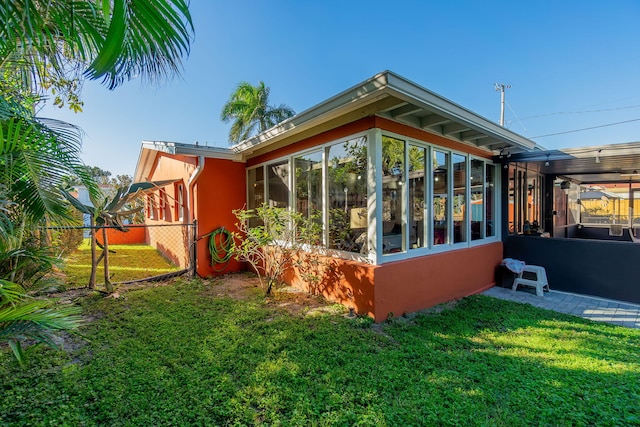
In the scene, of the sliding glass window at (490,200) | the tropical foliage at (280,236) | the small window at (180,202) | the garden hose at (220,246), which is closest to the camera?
the tropical foliage at (280,236)

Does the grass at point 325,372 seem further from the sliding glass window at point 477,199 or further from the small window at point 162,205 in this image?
the small window at point 162,205

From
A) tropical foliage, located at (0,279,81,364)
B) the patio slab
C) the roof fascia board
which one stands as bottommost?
the patio slab

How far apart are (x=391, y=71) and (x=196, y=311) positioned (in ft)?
13.9

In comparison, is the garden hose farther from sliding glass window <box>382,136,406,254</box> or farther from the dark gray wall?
the dark gray wall

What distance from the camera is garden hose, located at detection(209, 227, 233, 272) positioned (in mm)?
6406

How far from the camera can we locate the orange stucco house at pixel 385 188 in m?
3.92

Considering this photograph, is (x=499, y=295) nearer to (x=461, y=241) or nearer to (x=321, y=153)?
(x=461, y=241)

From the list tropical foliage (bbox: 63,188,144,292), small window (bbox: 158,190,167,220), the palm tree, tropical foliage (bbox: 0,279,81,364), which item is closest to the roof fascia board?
tropical foliage (bbox: 63,188,144,292)

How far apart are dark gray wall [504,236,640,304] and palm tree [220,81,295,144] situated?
606 inches

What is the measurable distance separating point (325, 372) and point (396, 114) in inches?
136

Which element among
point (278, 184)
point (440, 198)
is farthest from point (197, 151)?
point (440, 198)

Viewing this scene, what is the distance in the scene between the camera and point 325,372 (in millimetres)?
2723

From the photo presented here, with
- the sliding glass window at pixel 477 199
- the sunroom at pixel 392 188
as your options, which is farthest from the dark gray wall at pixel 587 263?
the sliding glass window at pixel 477 199

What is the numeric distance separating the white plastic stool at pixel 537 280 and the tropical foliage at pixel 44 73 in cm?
689
